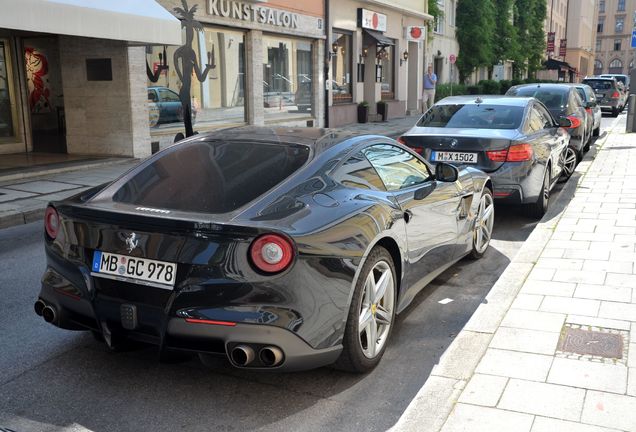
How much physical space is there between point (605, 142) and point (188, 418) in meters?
16.3

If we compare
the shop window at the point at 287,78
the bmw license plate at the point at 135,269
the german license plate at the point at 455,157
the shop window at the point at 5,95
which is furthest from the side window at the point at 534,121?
the shop window at the point at 287,78

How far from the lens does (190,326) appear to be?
3115 mm

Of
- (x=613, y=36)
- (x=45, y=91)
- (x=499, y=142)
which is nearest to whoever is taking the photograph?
(x=499, y=142)

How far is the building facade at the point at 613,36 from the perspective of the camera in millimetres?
122250

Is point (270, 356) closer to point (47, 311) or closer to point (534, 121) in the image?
point (47, 311)

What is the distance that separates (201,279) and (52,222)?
1146 millimetres

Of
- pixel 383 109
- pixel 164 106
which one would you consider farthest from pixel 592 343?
pixel 383 109

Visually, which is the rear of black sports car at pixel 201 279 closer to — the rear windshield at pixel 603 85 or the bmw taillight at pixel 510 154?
the bmw taillight at pixel 510 154

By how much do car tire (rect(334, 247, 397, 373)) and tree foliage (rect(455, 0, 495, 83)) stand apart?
36.1 m

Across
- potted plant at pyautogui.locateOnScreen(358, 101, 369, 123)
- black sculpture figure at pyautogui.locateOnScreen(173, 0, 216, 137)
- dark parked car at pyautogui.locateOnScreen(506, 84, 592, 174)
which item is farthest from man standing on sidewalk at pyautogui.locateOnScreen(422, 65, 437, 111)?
dark parked car at pyautogui.locateOnScreen(506, 84, 592, 174)

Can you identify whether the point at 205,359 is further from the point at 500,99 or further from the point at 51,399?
the point at 500,99

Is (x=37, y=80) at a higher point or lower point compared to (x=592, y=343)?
higher

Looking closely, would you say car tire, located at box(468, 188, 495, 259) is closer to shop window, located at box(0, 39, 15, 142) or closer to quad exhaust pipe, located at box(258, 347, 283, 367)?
quad exhaust pipe, located at box(258, 347, 283, 367)

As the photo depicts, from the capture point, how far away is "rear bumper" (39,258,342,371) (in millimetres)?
3080
